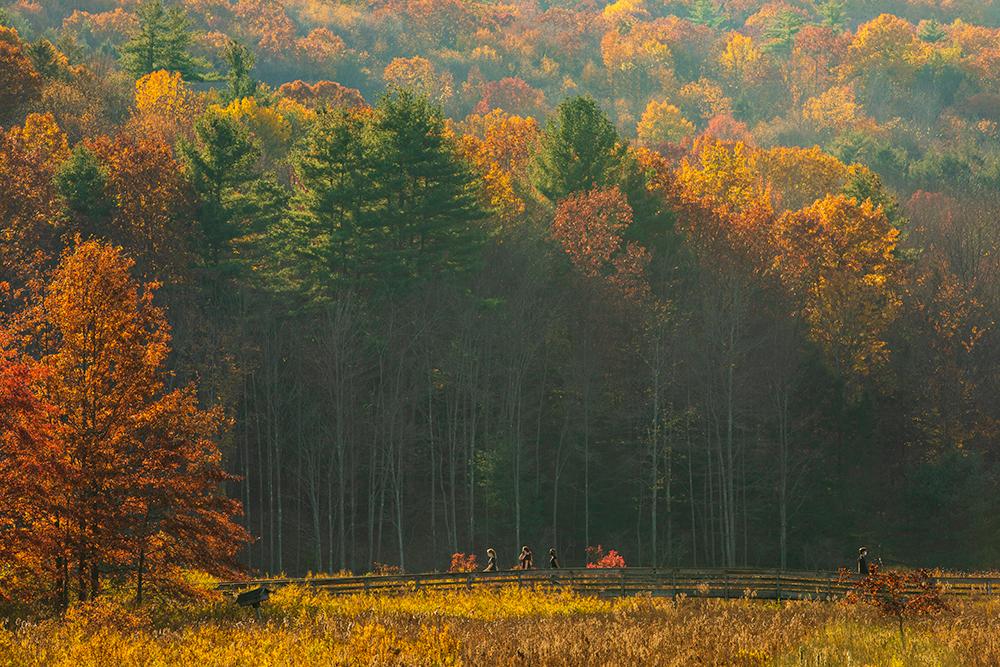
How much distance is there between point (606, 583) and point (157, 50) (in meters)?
85.3

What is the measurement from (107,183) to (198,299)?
7084mm

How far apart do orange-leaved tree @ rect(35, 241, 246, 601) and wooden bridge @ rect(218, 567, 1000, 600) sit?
5050 millimetres

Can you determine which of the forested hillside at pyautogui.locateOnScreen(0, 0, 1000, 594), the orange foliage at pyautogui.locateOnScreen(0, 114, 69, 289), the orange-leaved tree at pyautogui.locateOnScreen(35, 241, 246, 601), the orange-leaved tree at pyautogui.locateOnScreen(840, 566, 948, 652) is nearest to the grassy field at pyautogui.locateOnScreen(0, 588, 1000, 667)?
Answer: the orange-leaved tree at pyautogui.locateOnScreen(840, 566, 948, 652)

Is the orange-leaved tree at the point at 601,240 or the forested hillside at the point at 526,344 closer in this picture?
the forested hillside at the point at 526,344

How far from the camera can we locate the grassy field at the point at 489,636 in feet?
80.4

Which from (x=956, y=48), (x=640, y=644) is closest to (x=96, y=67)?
(x=640, y=644)

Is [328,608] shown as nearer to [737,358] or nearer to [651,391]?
[651,391]

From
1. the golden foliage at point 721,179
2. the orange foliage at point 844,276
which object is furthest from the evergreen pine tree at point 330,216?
the golden foliage at point 721,179

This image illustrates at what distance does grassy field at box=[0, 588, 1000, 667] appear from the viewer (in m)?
24.5

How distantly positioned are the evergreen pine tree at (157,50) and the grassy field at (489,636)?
8558cm

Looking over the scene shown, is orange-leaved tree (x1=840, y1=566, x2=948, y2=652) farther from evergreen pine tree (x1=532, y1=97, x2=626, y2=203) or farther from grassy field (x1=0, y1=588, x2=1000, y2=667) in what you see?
evergreen pine tree (x1=532, y1=97, x2=626, y2=203)

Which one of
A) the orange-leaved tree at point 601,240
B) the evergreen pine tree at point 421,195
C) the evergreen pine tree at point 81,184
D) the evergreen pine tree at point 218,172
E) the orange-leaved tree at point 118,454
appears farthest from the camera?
the orange-leaved tree at point 601,240

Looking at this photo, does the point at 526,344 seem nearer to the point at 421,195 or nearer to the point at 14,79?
the point at 421,195

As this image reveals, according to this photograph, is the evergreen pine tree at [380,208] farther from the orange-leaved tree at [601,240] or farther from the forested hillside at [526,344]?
the orange-leaved tree at [601,240]
